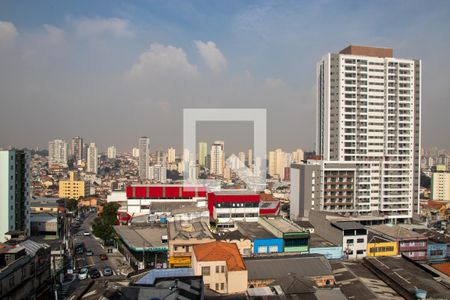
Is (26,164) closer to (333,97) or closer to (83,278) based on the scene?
(83,278)

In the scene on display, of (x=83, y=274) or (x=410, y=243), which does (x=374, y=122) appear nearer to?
(x=410, y=243)

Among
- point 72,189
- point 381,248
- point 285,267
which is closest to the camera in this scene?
point 285,267

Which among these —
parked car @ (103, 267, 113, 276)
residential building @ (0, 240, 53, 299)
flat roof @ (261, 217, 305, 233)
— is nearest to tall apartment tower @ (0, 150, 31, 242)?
parked car @ (103, 267, 113, 276)

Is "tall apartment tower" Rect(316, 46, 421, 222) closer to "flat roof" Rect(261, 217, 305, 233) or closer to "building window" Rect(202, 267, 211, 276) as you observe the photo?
"flat roof" Rect(261, 217, 305, 233)

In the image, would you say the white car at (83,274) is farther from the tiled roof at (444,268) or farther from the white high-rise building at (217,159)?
the white high-rise building at (217,159)

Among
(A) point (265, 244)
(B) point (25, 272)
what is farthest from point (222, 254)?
(A) point (265, 244)

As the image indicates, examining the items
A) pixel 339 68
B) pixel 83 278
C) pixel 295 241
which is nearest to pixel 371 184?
pixel 339 68

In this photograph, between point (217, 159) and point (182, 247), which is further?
point (217, 159)
